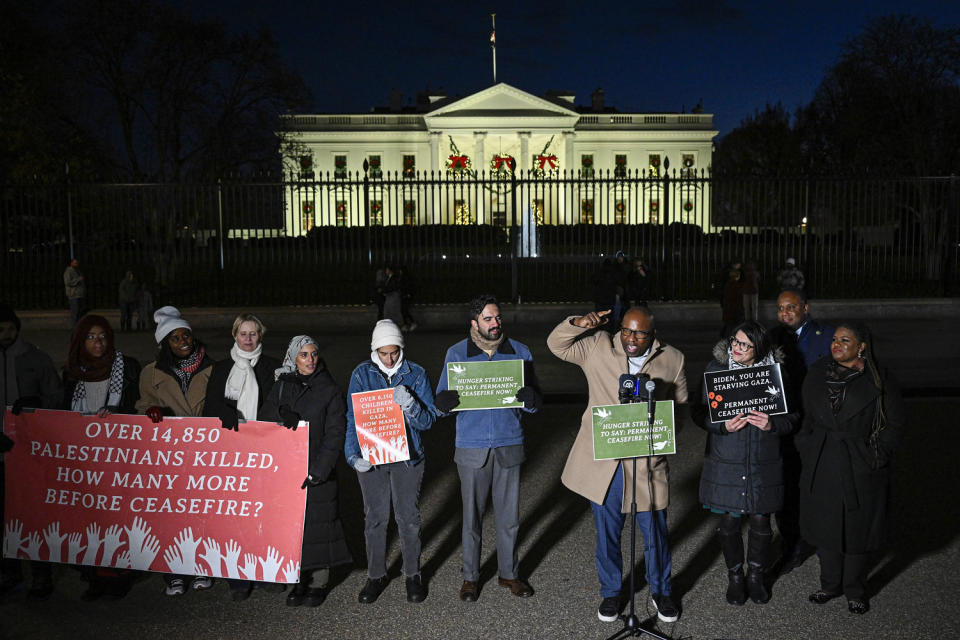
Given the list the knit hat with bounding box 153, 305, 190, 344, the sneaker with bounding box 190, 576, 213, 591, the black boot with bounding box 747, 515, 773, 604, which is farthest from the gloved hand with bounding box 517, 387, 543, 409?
the sneaker with bounding box 190, 576, 213, 591

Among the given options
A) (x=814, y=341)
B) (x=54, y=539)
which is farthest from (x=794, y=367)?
(x=54, y=539)

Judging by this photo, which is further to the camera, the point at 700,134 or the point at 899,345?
the point at 700,134

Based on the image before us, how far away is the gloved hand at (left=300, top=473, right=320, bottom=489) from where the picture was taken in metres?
4.23

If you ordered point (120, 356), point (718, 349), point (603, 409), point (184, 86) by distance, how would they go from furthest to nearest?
point (184, 86) → point (120, 356) → point (718, 349) → point (603, 409)

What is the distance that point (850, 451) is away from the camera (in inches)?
162

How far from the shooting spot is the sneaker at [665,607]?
4.10 m

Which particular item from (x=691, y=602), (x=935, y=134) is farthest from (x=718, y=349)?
(x=935, y=134)

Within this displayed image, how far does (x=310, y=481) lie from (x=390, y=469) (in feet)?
1.38

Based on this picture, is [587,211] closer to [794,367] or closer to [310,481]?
[794,367]

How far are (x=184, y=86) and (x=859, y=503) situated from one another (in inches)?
976

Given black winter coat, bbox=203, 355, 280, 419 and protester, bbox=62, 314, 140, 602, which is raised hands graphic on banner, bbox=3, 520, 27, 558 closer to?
protester, bbox=62, 314, 140, 602

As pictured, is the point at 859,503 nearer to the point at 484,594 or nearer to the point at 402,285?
the point at 484,594

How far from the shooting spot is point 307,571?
4.47m

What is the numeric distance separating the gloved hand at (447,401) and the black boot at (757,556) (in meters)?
1.61
